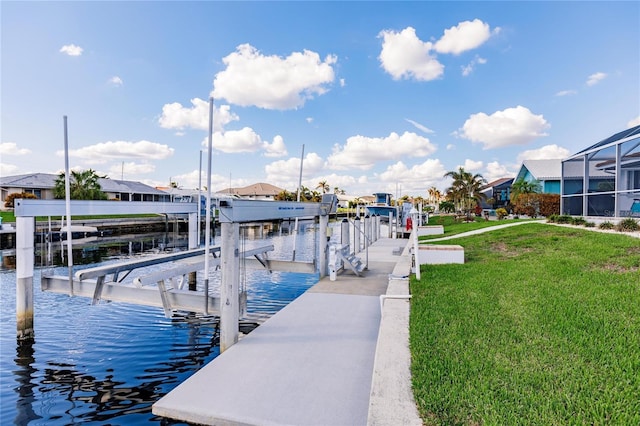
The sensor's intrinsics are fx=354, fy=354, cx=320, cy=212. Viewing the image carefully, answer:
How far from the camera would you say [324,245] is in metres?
10.6

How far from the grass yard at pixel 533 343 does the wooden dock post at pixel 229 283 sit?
9.58 feet

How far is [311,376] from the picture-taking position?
4.82 metres

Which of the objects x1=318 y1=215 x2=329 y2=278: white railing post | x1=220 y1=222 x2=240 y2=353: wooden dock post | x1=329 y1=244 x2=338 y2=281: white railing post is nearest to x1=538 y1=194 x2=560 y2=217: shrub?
x1=318 y1=215 x2=329 y2=278: white railing post

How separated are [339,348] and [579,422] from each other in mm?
3424

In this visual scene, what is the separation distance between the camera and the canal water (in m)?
5.42

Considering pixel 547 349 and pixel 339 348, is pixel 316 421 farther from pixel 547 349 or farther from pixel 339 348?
pixel 547 349

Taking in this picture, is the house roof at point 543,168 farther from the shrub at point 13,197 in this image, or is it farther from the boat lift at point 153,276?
the shrub at point 13,197

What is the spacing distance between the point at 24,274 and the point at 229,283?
5394 millimetres

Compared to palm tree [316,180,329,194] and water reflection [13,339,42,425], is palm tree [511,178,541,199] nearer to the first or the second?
water reflection [13,339,42,425]

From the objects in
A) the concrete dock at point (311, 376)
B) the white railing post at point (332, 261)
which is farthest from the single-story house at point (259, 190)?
the concrete dock at point (311, 376)

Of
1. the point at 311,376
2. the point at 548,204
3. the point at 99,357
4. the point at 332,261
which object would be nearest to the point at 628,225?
the point at 332,261

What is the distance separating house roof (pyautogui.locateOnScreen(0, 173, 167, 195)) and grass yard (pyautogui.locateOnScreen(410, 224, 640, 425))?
2099 inches

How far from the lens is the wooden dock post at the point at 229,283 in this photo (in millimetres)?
5665

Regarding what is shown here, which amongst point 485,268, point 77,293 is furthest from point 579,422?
Answer: point 77,293
